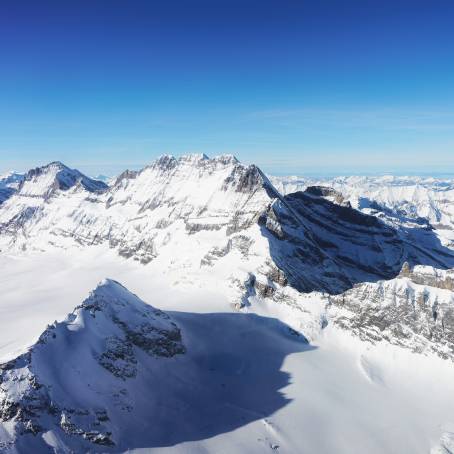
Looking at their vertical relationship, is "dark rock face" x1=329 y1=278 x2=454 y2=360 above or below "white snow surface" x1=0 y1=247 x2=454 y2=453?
above

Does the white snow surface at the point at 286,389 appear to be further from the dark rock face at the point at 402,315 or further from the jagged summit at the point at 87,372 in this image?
the dark rock face at the point at 402,315

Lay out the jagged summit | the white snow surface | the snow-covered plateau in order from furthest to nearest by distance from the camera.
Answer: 1. the white snow surface
2. the snow-covered plateau
3. the jagged summit

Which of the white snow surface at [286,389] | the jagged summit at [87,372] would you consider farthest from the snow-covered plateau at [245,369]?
the white snow surface at [286,389]

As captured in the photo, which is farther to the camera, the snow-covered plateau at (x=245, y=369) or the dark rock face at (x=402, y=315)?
the dark rock face at (x=402, y=315)

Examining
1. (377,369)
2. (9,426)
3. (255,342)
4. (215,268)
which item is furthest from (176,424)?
(215,268)

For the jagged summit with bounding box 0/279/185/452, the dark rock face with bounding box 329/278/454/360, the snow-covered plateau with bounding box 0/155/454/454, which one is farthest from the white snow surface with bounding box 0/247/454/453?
the dark rock face with bounding box 329/278/454/360

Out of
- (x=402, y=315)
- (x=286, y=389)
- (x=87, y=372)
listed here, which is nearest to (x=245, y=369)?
(x=286, y=389)

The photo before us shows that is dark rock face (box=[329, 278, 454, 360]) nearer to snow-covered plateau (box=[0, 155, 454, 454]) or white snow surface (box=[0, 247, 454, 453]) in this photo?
snow-covered plateau (box=[0, 155, 454, 454])

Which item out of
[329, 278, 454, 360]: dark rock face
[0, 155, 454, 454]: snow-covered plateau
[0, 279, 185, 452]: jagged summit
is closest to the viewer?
[0, 279, 185, 452]: jagged summit
